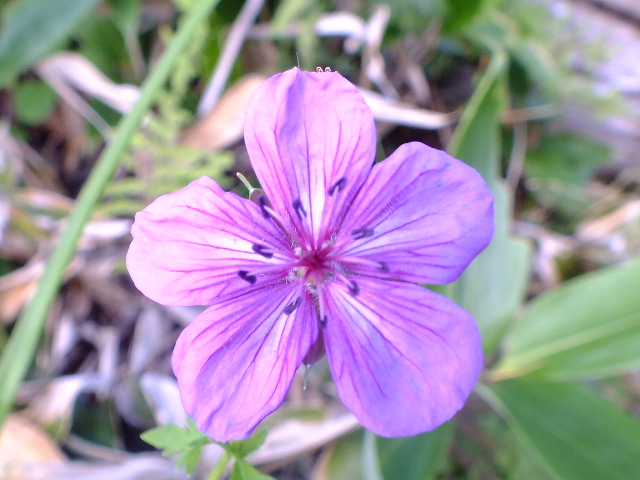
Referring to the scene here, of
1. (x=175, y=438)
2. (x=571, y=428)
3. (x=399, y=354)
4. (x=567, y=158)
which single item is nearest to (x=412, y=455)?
(x=571, y=428)

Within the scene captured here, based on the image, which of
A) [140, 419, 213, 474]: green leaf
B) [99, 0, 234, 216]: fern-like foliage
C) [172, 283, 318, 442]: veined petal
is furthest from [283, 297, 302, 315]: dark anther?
[99, 0, 234, 216]: fern-like foliage

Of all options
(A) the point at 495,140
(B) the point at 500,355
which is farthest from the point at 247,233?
(B) the point at 500,355

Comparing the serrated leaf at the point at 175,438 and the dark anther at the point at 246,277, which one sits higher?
the dark anther at the point at 246,277

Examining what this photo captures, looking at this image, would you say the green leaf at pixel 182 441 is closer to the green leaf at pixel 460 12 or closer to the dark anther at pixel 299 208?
the dark anther at pixel 299 208

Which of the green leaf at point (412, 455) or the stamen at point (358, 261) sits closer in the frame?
the stamen at point (358, 261)

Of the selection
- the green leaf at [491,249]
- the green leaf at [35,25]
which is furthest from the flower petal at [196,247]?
the green leaf at [35,25]

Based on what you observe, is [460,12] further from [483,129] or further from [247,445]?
[247,445]
